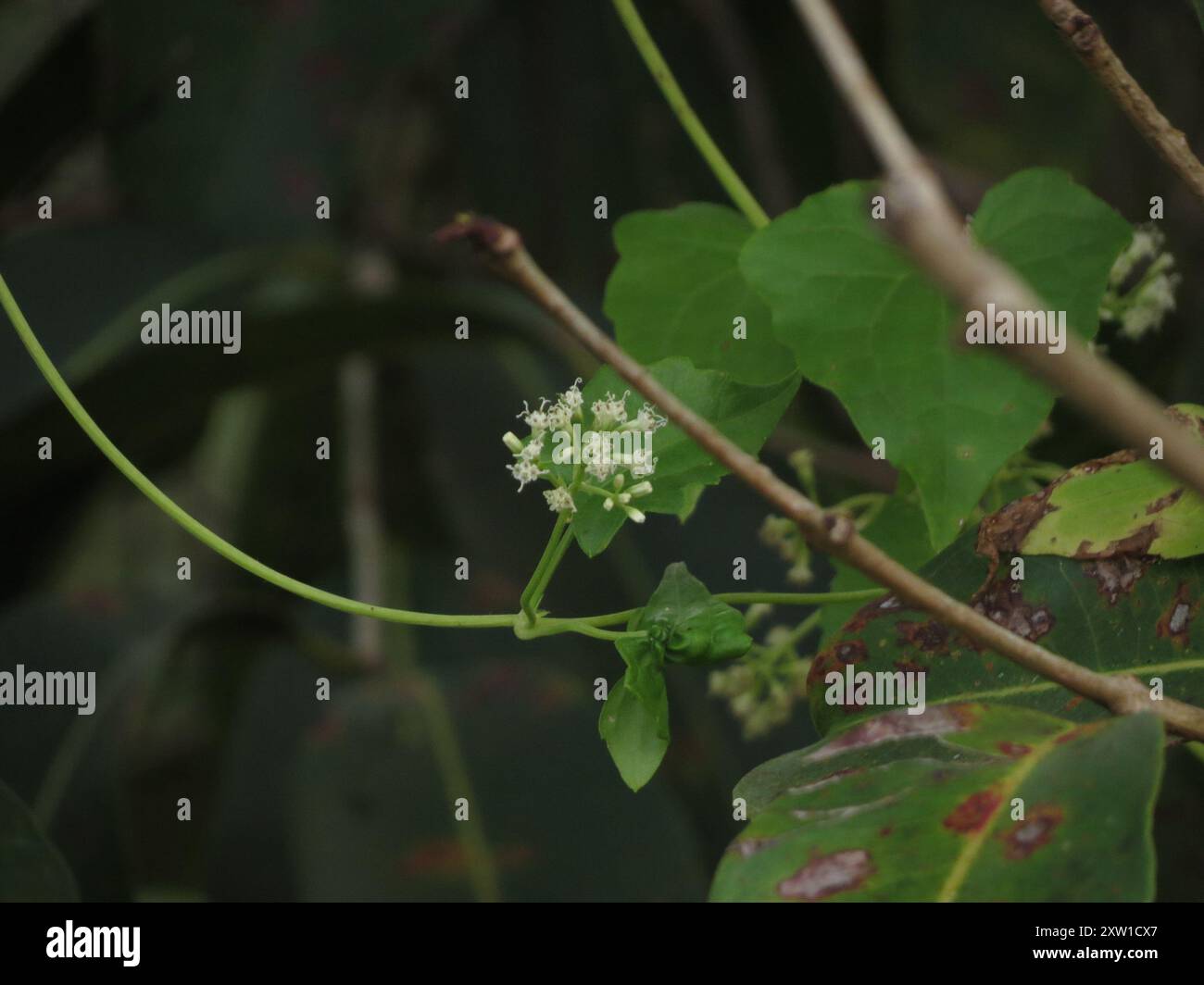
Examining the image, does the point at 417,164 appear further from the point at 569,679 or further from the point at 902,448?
the point at 902,448

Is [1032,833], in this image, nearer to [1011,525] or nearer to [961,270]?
[1011,525]

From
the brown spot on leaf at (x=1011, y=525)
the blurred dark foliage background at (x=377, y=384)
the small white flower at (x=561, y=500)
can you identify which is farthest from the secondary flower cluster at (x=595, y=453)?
the blurred dark foliage background at (x=377, y=384)

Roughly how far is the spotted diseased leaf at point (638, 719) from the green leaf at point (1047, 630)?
0.07 meters

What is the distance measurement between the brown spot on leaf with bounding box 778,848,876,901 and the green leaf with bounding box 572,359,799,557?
0.09m

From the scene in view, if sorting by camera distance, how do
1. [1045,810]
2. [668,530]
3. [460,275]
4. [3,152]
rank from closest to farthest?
[1045,810] < [3,152] < [668,530] < [460,275]

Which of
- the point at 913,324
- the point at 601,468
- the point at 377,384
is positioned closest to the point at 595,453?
the point at 601,468

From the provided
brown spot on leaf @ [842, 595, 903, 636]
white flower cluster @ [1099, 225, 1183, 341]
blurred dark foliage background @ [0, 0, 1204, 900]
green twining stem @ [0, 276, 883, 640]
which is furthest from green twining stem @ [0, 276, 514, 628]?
blurred dark foliage background @ [0, 0, 1204, 900]

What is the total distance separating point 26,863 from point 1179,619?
36cm

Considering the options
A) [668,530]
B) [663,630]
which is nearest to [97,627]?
[668,530]
